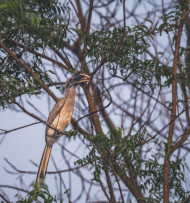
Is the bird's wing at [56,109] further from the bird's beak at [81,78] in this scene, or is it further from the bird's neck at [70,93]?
the bird's beak at [81,78]

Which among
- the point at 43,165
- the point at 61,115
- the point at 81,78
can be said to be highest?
the point at 81,78

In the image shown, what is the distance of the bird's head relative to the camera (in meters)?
3.91

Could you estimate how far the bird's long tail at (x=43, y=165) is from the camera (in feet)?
11.9

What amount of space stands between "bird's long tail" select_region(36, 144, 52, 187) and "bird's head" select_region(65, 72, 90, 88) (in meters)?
0.80

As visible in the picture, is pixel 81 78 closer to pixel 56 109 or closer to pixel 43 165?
pixel 56 109

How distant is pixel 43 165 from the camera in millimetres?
3777

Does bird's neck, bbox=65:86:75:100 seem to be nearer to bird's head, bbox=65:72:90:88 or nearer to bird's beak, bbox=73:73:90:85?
bird's head, bbox=65:72:90:88

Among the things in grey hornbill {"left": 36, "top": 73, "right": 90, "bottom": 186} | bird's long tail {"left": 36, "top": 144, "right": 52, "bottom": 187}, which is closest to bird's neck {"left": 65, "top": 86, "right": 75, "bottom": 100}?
grey hornbill {"left": 36, "top": 73, "right": 90, "bottom": 186}

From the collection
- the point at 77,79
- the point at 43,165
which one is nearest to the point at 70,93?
the point at 77,79

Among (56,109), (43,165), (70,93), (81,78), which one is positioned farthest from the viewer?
(70,93)

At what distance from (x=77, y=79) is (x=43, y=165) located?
3.40 feet

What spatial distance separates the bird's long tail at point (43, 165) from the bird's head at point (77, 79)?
80 cm

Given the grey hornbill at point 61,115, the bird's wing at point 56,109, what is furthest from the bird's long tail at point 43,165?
the bird's wing at point 56,109

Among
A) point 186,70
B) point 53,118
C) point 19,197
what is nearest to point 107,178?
point 19,197
